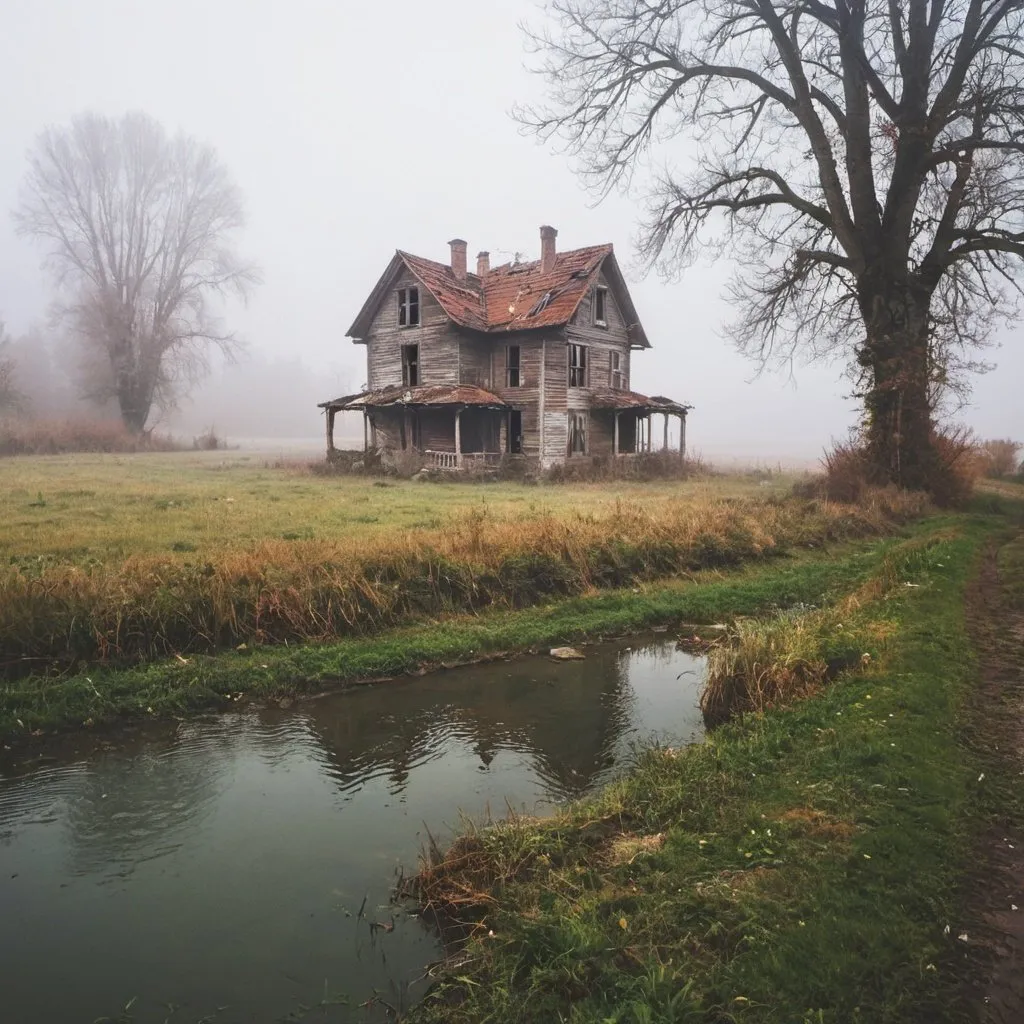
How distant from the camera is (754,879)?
403cm

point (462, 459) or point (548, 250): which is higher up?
Answer: point (548, 250)

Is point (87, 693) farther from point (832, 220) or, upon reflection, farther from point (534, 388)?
point (534, 388)

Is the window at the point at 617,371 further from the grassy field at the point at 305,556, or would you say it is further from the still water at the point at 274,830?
the still water at the point at 274,830

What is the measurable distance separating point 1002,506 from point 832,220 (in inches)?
383

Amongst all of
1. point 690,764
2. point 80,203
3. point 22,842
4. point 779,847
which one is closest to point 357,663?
point 22,842

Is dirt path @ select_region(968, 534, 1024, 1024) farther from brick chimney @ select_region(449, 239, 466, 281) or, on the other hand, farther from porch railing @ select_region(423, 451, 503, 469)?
brick chimney @ select_region(449, 239, 466, 281)

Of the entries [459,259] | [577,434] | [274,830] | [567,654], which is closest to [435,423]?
[577,434]

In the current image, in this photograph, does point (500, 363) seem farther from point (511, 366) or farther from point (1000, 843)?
point (1000, 843)

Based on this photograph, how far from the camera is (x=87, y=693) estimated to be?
7594 millimetres

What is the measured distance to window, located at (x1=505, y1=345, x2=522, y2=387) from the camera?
108 feet

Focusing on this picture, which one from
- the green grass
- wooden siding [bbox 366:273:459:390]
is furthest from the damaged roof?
the green grass

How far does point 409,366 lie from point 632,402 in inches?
422

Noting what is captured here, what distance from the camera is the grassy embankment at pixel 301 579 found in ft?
26.9

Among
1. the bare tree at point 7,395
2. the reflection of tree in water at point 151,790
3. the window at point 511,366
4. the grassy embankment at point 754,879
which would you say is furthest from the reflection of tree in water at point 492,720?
the bare tree at point 7,395
